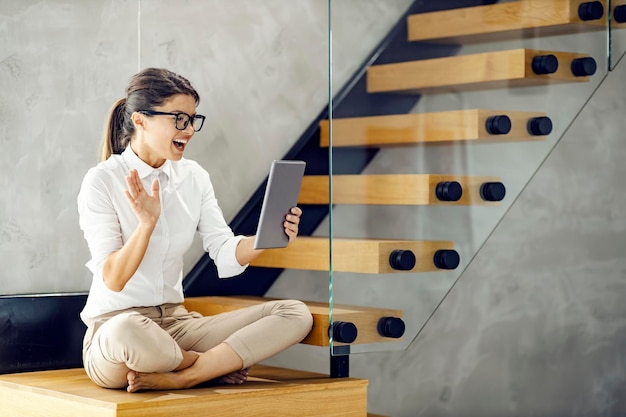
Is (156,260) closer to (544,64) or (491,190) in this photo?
(491,190)

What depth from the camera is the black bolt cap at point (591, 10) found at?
11.8 feet

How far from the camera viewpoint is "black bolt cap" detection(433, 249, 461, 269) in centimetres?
345

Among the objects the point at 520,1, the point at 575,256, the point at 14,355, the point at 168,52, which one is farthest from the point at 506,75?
the point at 14,355

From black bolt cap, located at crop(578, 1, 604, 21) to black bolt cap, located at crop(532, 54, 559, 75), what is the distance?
0.18m

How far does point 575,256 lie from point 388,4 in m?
1.80

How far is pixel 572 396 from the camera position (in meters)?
4.86

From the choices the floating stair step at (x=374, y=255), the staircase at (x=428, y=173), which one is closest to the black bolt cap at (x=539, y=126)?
the staircase at (x=428, y=173)

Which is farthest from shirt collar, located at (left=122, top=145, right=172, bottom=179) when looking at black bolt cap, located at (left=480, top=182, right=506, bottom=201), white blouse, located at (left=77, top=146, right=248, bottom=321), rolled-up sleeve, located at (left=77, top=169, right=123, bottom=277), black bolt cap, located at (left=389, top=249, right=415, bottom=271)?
black bolt cap, located at (left=480, top=182, right=506, bottom=201)

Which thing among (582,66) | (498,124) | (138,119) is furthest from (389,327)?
(582,66)

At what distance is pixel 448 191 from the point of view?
3445 mm

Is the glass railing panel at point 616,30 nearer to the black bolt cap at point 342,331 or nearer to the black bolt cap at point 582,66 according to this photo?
the black bolt cap at point 582,66

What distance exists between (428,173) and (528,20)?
0.65m

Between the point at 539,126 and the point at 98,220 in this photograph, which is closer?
the point at 98,220

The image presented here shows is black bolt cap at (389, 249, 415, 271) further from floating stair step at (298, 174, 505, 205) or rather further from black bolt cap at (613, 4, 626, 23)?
black bolt cap at (613, 4, 626, 23)
